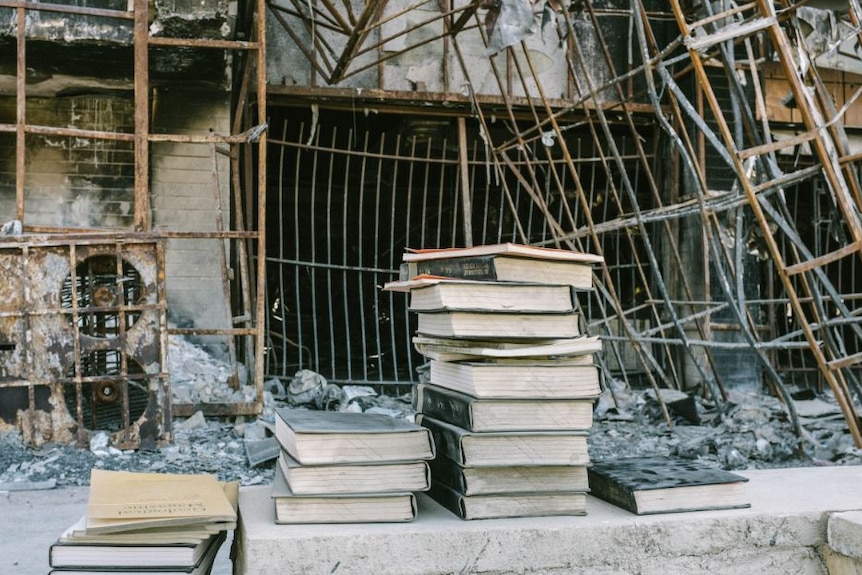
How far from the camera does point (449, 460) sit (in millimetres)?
2488

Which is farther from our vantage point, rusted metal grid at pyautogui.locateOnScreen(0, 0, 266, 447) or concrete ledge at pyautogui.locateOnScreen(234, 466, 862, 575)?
rusted metal grid at pyautogui.locateOnScreen(0, 0, 266, 447)

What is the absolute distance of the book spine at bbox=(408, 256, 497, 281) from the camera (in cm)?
252

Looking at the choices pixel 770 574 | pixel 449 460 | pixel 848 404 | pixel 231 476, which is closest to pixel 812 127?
pixel 848 404

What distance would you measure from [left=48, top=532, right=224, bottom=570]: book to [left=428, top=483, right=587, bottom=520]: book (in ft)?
2.41

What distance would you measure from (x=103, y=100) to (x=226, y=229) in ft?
5.69

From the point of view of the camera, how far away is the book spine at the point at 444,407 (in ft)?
7.88

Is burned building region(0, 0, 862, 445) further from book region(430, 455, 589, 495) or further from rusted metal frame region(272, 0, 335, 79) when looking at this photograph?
book region(430, 455, 589, 495)

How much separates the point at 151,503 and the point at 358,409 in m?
5.10

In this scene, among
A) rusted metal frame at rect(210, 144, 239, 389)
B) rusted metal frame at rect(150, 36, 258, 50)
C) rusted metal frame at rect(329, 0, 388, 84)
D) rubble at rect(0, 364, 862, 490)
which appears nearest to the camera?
rubble at rect(0, 364, 862, 490)

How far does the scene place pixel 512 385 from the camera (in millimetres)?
2430

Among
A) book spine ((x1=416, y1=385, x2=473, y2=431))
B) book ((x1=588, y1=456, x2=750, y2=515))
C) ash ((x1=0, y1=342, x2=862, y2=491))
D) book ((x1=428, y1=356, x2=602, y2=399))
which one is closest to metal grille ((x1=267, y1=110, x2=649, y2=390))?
ash ((x1=0, y1=342, x2=862, y2=491))

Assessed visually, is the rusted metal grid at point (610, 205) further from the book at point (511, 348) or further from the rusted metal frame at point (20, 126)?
the book at point (511, 348)

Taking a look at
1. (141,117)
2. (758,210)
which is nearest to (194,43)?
(141,117)

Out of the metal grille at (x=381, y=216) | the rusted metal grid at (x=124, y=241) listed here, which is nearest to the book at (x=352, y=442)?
the rusted metal grid at (x=124, y=241)
